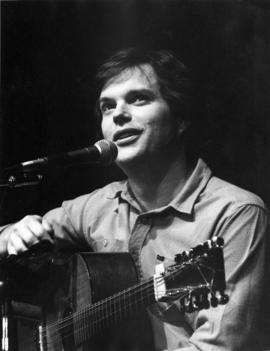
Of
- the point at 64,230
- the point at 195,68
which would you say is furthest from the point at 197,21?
the point at 64,230

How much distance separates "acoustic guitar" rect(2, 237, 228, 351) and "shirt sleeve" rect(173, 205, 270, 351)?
0.27 feet

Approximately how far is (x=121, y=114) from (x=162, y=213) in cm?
27

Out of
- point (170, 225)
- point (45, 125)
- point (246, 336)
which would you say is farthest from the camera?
point (45, 125)

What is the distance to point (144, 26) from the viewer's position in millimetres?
1554

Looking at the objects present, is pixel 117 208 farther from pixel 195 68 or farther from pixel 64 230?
pixel 195 68

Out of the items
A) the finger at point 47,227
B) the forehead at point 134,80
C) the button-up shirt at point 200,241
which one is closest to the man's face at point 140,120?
the forehead at point 134,80

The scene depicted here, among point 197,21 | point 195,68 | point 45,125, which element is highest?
point 197,21

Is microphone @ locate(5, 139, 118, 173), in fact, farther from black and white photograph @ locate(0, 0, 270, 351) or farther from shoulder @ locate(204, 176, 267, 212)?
shoulder @ locate(204, 176, 267, 212)

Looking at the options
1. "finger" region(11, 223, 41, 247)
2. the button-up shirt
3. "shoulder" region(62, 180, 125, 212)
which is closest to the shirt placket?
the button-up shirt

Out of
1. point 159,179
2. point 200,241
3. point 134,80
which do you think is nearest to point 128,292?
point 200,241

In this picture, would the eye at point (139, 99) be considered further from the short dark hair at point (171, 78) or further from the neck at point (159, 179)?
the neck at point (159, 179)

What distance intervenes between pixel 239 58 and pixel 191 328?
65cm

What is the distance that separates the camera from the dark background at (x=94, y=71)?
1.44m

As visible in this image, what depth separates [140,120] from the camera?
1473 mm
